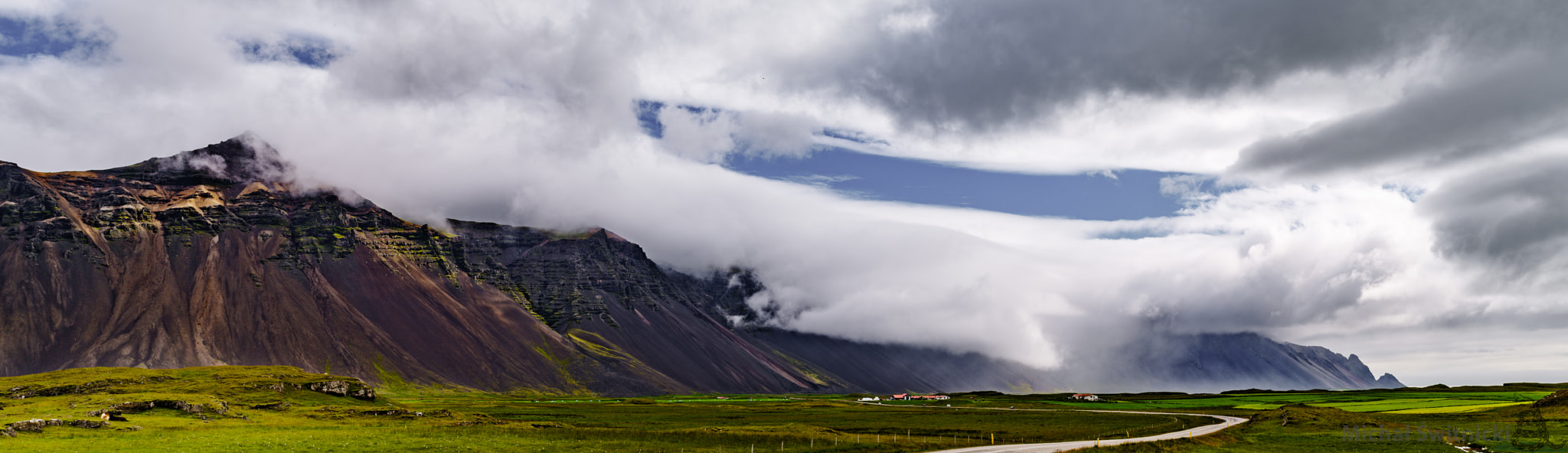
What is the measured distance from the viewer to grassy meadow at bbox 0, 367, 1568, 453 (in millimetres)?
93188

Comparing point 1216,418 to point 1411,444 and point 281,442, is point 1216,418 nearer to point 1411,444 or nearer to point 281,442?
point 1411,444

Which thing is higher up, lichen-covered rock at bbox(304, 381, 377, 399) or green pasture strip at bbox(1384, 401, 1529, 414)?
green pasture strip at bbox(1384, 401, 1529, 414)

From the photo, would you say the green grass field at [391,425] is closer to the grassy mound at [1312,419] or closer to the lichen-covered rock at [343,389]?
the lichen-covered rock at [343,389]

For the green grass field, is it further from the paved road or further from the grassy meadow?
the paved road

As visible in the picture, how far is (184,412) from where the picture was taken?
126 m

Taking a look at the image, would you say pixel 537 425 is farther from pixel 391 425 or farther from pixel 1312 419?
pixel 1312 419

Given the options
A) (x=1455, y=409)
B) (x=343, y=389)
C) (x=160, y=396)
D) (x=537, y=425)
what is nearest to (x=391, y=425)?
(x=537, y=425)

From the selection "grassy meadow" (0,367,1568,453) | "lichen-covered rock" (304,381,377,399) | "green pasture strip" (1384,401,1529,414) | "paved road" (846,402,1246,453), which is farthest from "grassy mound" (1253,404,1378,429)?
"lichen-covered rock" (304,381,377,399)

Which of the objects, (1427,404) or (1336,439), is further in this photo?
(1427,404)

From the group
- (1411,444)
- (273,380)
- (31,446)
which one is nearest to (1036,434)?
(1411,444)

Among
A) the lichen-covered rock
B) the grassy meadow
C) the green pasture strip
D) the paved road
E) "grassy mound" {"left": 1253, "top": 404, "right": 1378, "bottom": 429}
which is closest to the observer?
the paved road

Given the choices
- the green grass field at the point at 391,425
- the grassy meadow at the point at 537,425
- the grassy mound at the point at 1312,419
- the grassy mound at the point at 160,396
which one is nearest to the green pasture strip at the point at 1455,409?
the grassy meadow at the point at 537,425

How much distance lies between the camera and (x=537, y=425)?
429 feet

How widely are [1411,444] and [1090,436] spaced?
33308 millimetres
